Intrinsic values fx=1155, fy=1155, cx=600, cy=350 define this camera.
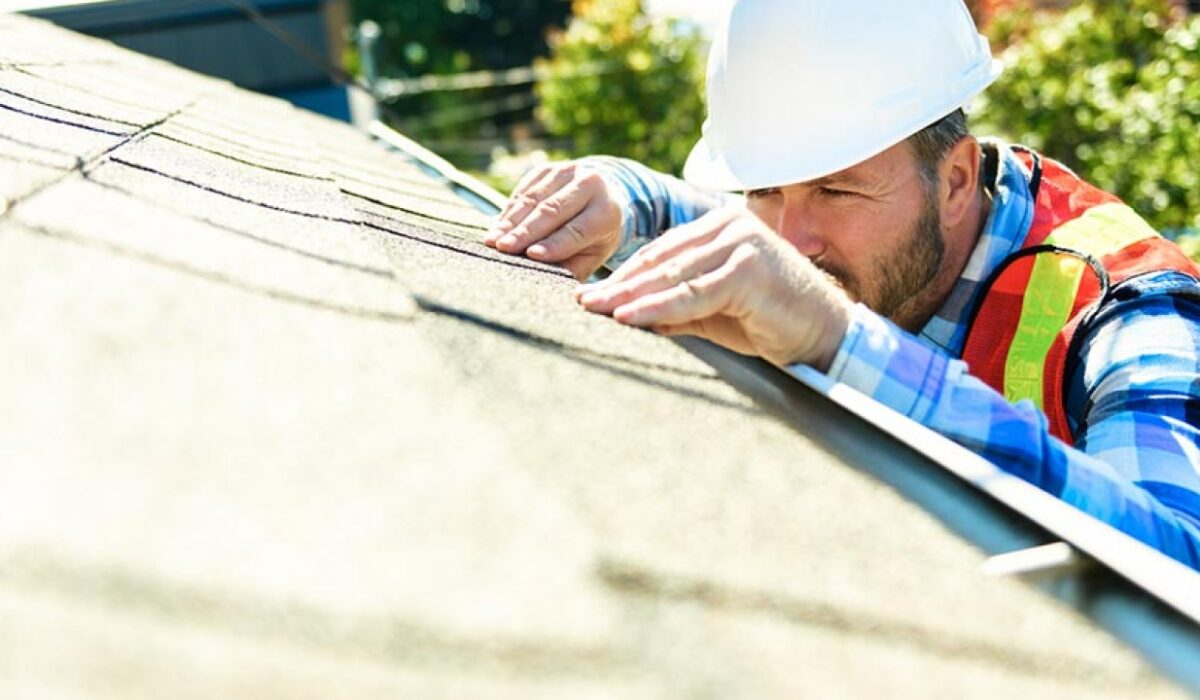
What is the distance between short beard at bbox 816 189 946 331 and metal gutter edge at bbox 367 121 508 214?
0.86 metres

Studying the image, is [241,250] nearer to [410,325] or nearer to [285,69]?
[410,325]

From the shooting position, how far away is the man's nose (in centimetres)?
270

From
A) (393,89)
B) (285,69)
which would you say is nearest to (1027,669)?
(285,69)

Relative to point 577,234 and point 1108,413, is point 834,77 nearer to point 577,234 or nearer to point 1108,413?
point 577,234

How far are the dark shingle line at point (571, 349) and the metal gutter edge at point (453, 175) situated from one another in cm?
138

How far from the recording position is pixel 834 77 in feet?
8.36

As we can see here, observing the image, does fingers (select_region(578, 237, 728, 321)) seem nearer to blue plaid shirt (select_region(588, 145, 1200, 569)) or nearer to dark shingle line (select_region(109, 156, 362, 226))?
blue plaid shirt (select_region(588, 145, 1200, 569))

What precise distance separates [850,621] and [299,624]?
1.41 ft

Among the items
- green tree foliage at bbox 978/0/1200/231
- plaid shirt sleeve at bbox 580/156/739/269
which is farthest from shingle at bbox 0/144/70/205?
green tree foliage at bbox 978/0/1200/231

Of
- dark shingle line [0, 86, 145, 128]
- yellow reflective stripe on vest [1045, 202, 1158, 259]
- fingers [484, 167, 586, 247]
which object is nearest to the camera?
dark shingle line [0, 86, 145, 128]

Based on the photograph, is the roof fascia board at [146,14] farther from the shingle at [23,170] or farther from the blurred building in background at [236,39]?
the shingle at [23,170]

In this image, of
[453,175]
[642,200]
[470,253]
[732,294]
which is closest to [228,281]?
[732,294]

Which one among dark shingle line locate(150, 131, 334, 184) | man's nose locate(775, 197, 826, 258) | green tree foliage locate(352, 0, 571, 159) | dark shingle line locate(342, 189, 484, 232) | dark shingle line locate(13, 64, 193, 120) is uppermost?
green tree foliage locate(352, 0, 571, 159)

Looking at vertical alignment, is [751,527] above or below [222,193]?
below
